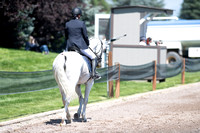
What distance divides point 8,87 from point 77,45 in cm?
208

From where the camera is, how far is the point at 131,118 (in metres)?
9.58

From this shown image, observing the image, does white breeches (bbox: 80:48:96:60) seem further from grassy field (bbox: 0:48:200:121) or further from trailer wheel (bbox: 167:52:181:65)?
trailer wheel (bbox: 167:52:181:65)

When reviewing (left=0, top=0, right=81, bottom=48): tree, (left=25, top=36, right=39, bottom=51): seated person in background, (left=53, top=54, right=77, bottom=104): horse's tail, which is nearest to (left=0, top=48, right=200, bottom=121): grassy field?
(left=53, top=54, right=77, bottom=104): horse's tail

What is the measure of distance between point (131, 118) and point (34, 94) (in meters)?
5.84

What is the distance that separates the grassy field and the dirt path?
2.97 feet

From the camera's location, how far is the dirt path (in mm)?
8109

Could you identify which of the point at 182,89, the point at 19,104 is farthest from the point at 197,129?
the point at 182,89

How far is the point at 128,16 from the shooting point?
67.5 feet

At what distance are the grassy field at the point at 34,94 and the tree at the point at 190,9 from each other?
2231 inches

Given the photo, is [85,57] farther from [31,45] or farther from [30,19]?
[31,45]

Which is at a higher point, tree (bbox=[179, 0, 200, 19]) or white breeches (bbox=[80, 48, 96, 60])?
tree (bbox=[179, 0, 200, 19])

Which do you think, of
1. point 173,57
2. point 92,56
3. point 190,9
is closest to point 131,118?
point 92,56

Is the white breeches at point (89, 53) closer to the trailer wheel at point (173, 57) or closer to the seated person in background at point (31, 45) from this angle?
the trailer wheel at point (173, 57)

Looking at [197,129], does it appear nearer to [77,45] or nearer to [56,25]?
[77,45]
